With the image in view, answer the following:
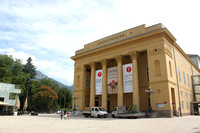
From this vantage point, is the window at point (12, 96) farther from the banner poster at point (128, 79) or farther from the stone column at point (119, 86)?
the banner poster at point (128, 79)

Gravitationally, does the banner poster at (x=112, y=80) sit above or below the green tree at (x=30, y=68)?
below

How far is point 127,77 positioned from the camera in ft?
98.6

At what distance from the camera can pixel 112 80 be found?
33.0m

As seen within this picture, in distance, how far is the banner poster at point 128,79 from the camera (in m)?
29.3

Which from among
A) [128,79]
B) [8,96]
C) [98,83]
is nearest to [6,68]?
[8,96]

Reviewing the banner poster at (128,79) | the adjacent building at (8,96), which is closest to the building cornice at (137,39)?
the banner poster at (128,79)

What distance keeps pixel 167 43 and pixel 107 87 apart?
47.3ft

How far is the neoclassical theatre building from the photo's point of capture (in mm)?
25812

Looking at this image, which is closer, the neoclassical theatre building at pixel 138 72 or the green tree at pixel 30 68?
the neoclassical theatre building at pixel 138 72

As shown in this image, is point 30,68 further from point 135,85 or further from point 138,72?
point 135,85

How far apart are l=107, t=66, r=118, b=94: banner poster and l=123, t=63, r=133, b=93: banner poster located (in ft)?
8.25

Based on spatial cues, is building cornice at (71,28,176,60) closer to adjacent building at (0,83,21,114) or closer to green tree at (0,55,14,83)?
adjacent building at (0,83,21,114)

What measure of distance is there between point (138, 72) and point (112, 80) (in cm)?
550

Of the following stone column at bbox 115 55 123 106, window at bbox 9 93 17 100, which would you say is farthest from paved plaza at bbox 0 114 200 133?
window at bbox 9 93 17 100
